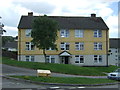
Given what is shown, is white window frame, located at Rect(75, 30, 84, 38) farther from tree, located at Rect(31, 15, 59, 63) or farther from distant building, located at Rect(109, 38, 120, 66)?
distant building, located at Rect(109, 38, 120, 66)

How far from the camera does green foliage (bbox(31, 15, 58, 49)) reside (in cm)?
3994

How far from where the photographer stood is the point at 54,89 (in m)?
17.4

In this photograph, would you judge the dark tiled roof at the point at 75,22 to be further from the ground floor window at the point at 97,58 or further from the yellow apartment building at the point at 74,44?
the ground floor window at the point at 97,58

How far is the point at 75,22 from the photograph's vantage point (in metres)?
61.8

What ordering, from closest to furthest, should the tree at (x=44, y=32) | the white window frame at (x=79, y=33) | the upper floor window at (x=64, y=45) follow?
the tree at (x=44, y=32) < the upper floor window at (x=64, y=45) < the white window frame at (x=79, y=33)

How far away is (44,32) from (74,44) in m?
20.8

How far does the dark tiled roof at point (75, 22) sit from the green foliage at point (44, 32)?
60.1 ft

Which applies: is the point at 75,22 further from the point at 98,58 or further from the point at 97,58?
the point at 98,58

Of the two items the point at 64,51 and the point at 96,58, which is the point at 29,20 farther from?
the point at 96,58

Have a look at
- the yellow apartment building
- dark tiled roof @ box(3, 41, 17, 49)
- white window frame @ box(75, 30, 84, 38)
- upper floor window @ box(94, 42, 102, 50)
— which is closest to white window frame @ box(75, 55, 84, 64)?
the yellow apartment building

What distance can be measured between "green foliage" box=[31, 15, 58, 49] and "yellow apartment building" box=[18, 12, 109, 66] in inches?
704

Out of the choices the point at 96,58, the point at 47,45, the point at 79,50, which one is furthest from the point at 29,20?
the point at 47,45

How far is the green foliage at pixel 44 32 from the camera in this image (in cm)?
3994

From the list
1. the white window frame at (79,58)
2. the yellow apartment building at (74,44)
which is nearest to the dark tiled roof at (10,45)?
the yellow apartment building at (74,44)
